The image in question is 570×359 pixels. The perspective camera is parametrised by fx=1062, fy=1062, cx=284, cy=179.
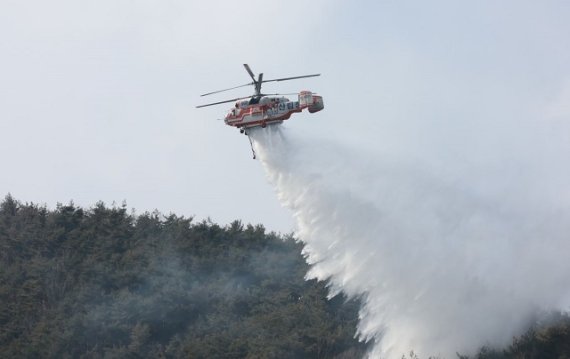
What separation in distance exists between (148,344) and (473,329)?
22522 millimetres

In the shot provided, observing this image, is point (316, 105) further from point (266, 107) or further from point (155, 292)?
point (155, 292)

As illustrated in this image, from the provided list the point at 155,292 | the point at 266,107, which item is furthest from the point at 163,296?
the point at 266,107

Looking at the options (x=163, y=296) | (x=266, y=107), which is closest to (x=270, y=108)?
(x=266, y=107)

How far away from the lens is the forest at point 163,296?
6512 centimetres

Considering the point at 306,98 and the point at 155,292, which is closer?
the point at 306,98

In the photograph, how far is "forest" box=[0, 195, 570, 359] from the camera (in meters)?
65.1

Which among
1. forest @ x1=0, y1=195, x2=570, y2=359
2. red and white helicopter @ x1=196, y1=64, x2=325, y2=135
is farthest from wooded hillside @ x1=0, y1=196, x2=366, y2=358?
red and white helicopter @ x1=196, y1=64, x2=325, y2=135

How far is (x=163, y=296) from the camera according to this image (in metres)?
70.5

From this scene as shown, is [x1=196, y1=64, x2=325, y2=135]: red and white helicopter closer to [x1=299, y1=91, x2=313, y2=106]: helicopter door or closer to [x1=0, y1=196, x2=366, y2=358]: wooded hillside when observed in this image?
[x1=299, y1=91, x2=313, y2=106]: helicopter door

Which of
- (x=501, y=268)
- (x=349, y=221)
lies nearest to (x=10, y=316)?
(x=349, y=221)

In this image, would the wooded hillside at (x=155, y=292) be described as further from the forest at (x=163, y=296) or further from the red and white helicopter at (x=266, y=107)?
the red and white helicopter at (x=266, y=107)

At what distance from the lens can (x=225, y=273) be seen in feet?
258

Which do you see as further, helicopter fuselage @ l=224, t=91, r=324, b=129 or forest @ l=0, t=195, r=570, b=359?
forest @ l=0, t=195, r=570, b=359

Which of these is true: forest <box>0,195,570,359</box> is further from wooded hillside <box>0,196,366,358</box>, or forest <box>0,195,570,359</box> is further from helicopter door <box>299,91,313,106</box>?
helicopter door <box>299,91,313,106</box>
